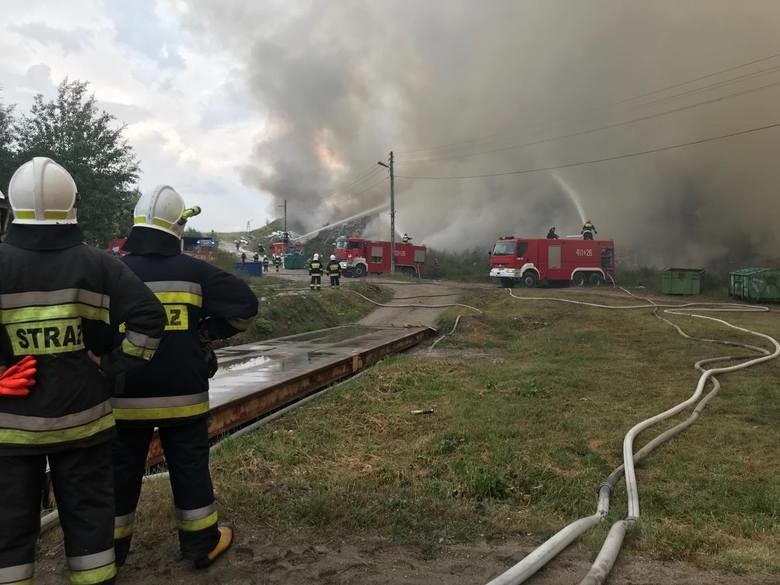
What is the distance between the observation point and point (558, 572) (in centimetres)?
271

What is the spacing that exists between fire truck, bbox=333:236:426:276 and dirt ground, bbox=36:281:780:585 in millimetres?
30235

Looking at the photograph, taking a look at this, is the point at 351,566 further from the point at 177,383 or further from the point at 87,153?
the point at 87,153

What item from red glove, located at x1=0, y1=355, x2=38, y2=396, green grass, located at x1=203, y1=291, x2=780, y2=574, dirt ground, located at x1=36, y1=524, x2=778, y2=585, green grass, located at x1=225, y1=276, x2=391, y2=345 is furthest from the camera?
green grass, located at x1=225, y1=276, x2=391, y2=345

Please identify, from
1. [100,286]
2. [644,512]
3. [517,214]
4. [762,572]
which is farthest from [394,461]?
[517,214]

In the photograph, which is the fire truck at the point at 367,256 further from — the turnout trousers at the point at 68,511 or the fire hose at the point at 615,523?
the turnout trousers at the point at 68,511

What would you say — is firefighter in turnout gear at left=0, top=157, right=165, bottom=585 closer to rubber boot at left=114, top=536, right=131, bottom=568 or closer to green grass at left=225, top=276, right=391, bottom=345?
rubber boot at left=114, top=536, right=131, bottom=568

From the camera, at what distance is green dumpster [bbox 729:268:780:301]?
19469mm

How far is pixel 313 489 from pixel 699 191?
40.4 metres

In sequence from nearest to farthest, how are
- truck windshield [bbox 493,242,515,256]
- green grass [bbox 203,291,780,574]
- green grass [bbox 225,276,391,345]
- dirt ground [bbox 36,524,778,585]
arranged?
dirt ground [bbox 36,524,778,585], green grass [bbox 203,291,780,574], green grass [bbox 225,276,391,345], truck windshield [bbox 493,242,515,256]

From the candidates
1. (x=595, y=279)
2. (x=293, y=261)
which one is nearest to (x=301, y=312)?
(x=595, y=279)

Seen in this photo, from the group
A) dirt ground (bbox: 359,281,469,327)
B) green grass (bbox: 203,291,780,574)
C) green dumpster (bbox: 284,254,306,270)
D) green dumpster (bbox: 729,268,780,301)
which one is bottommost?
green grass (bbox: 203,291,780,574)

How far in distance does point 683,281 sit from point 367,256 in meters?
17.3

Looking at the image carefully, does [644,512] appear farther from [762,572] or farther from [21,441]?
[21,441]

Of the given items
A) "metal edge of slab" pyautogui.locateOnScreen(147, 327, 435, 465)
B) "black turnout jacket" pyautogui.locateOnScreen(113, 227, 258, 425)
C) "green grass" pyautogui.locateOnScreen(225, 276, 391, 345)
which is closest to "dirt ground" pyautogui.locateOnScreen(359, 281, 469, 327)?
"green grass" pyautogui.locateOnScreen(225, 276, 391, 345)
